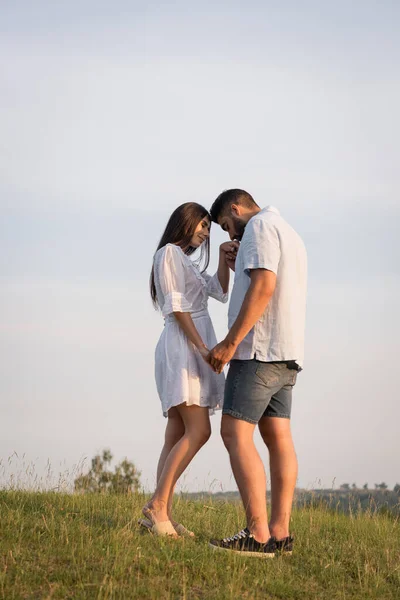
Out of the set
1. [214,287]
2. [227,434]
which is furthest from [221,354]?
[214,287]

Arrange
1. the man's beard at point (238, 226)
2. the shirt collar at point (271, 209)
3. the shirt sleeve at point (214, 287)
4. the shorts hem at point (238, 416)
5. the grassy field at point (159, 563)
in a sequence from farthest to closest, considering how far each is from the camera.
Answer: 1. the shirt sleeve at point (214, 287)
2. the man's beard at point (238, 226)
3. the shirt collar at point (271, 209)
4. the shorts hem at point (238, 416)
5. the grassy field at point (159, 563)

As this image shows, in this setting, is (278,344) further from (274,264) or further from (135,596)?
(135,596)

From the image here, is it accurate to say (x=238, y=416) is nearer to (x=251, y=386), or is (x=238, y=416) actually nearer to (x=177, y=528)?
(x=251, y=386)

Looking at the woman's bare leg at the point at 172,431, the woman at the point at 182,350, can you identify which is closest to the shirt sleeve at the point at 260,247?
the woman at the point at 182,350

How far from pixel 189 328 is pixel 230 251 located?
0.67 m

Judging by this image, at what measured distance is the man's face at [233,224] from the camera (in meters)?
5.84

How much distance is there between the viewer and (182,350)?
5949mm

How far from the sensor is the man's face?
5844 mm

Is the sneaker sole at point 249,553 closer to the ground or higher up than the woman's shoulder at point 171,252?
closer to the ground

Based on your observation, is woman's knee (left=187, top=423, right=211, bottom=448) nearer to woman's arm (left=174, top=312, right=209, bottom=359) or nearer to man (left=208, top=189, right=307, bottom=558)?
man (left=208, top=189, right=307, bottom=558)

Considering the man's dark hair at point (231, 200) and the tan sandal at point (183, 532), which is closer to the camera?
the man's dark hair at point (231, 200)

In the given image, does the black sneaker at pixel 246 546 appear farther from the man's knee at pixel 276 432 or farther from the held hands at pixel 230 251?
the held hands at pixel 230 251

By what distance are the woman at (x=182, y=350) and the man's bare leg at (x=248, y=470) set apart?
44 centimetres

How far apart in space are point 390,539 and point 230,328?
2.87m
